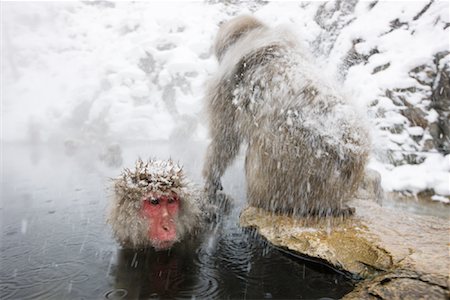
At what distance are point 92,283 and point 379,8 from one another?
704 centimetres

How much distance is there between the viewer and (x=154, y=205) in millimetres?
1385

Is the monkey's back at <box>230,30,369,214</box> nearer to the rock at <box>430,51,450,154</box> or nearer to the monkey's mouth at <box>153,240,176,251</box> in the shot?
the monkey's mouth at <box>153,240,176,251</box>

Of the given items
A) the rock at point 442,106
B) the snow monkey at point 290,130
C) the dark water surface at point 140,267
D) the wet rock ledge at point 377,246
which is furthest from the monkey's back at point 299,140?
the rock at point 442,106

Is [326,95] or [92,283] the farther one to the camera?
[326,95]

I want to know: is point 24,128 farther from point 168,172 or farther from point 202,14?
point 168,172

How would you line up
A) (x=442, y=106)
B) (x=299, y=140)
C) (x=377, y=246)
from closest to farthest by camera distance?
(x=377, y=246) → (x=299, y=140) → (x=442, y=106)

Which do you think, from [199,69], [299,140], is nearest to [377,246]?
[299,140]

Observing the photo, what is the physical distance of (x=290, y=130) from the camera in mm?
1378

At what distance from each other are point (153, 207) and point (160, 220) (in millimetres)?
60

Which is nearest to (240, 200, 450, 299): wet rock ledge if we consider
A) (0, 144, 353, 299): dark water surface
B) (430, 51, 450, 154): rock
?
(0, 144, 353, 299): dark water surface

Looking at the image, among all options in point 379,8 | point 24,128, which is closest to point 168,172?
point 379,8

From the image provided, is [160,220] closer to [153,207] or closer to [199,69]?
[153,207]

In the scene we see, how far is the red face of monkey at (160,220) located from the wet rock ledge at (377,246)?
13.7 inches

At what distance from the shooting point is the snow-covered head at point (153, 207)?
4.52ft
